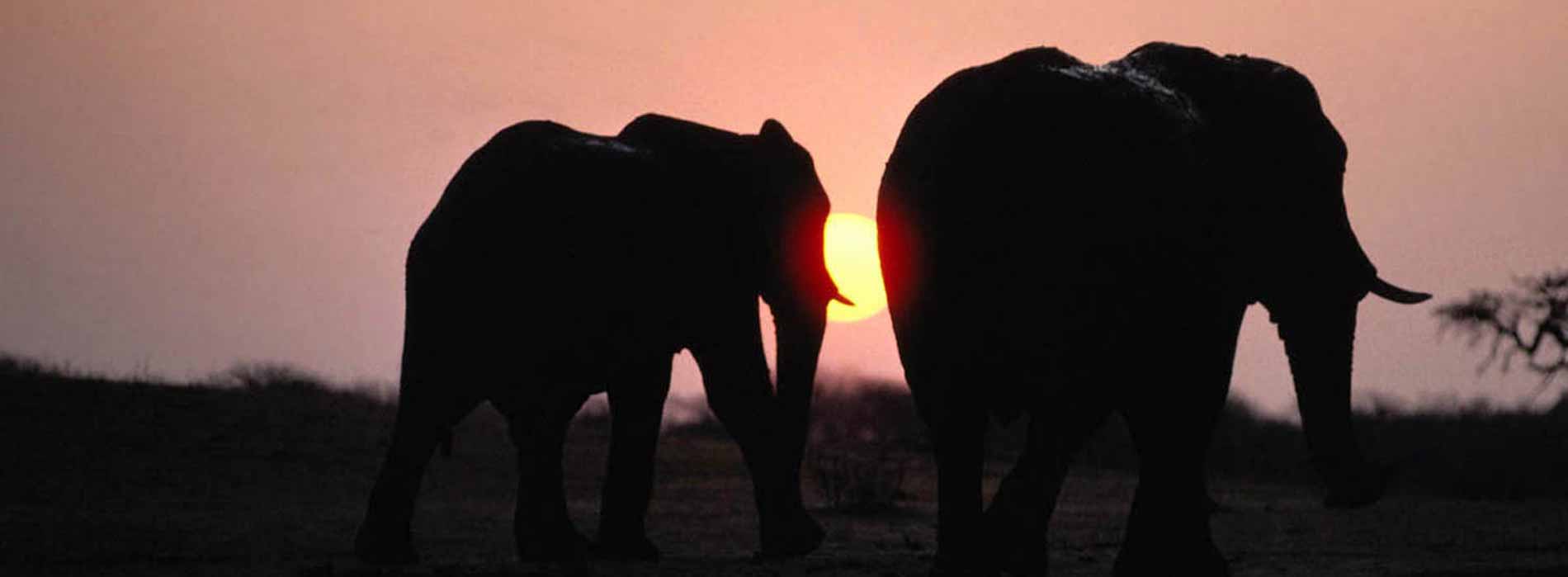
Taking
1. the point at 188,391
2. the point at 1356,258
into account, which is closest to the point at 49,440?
the point at 188,391

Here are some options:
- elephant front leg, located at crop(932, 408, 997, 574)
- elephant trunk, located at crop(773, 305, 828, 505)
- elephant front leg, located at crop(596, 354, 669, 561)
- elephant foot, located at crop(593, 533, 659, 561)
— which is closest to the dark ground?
elephant foot, located at crop(593, 533, 659, 561)

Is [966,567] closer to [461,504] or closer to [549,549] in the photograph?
[549,549]

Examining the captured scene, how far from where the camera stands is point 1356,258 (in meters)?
11.0

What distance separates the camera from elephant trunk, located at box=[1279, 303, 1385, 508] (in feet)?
34.1

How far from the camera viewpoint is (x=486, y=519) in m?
16.7

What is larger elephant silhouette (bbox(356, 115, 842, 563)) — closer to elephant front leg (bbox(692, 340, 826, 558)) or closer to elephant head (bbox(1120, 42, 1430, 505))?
elephant front leg (bbox(692, 340, 826, 558))

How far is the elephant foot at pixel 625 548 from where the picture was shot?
13322mm

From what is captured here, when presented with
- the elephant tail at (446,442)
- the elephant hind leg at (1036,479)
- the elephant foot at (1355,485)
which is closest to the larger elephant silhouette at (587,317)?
the elephant tail at (446,442)

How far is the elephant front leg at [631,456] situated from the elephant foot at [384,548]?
1247 mm

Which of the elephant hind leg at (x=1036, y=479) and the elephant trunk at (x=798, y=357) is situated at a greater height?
the elephant trunk at (x=798, y=357)

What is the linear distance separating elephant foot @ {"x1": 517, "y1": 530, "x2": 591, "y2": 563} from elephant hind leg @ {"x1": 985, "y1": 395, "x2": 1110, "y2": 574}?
330 centimetres

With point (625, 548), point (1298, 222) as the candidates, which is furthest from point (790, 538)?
point (1298, 222)

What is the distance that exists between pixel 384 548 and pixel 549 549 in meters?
0.96

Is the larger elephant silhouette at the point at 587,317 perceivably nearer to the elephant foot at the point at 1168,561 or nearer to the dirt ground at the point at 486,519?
the dirt ground at the point at 486,519
